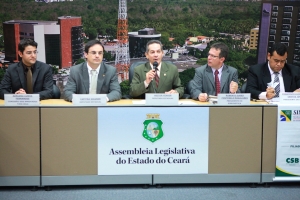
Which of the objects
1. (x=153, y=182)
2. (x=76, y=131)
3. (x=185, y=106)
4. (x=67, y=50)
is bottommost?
(x=153, y=182)

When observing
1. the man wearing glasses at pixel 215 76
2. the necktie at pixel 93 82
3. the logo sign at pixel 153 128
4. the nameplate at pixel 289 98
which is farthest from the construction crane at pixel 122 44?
the nameplate at pixel 289 98

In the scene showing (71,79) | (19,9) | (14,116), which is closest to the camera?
(14,116)

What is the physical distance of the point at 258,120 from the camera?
3238 millimetres

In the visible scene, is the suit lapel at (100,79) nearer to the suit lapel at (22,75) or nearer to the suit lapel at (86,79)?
the suit lapel at (86,79)

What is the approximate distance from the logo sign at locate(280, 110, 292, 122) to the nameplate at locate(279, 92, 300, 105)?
0.28 ft

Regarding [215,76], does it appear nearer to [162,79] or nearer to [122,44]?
[162,79]

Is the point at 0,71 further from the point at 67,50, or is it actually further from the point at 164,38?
the point at 164,38

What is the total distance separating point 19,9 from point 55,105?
2.61 m

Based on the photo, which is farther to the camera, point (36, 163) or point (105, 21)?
point (105, 21)

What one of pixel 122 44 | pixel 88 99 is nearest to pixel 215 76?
pixel 88 99

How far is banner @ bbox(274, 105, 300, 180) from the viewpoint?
127 inches

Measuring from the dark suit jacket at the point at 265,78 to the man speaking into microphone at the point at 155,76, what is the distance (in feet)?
2.19

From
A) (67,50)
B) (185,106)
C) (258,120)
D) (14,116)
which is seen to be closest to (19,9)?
(67,50)

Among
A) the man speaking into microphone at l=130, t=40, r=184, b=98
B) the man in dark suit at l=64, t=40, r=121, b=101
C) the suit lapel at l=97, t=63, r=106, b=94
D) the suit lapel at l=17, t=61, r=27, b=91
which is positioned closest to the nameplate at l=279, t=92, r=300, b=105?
the man speaking into microphone at l=130, t=40, r=184, b=98
